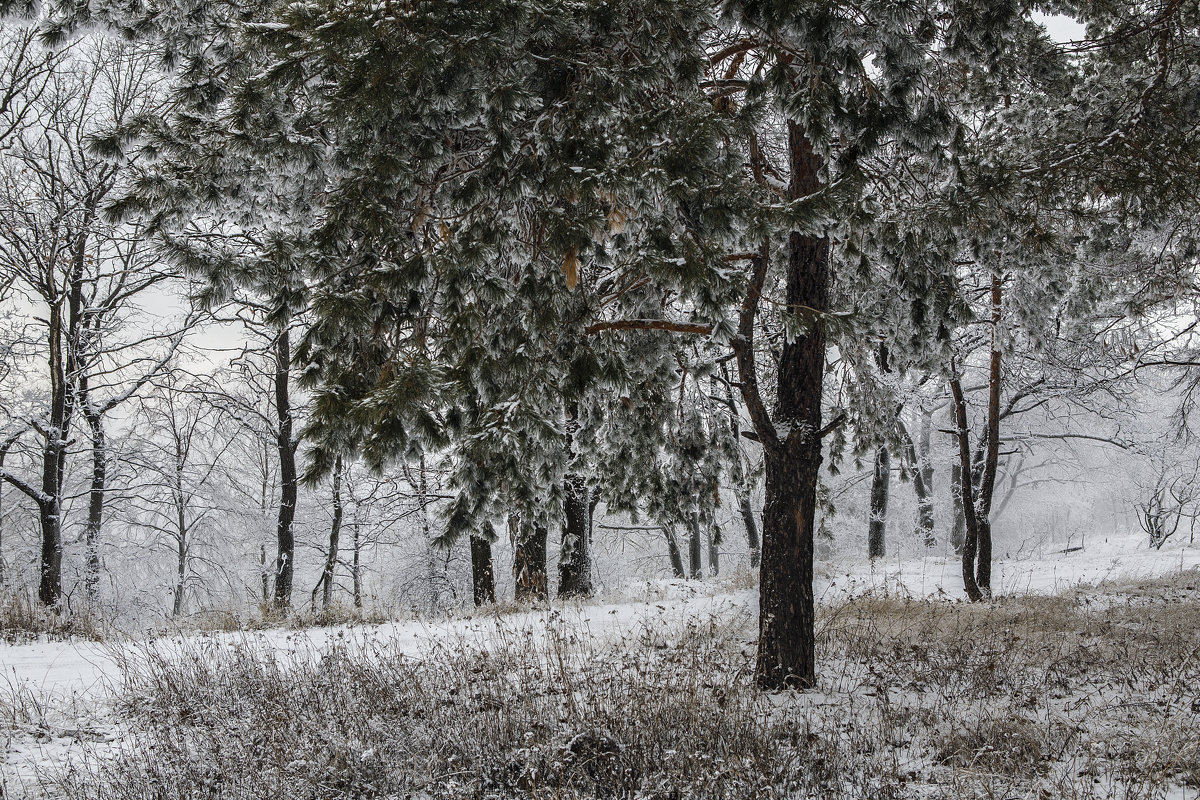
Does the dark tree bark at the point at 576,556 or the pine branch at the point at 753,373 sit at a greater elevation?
the pine branch at the point at 753,373

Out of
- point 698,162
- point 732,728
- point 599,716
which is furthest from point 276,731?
point 698,162

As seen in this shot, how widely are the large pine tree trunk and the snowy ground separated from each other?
120cm

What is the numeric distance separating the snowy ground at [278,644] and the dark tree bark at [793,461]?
3.94 ft

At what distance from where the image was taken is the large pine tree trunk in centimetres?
539

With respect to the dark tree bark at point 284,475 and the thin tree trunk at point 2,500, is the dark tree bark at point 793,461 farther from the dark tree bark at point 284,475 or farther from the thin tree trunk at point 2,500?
the thin tree trunk at point 2,500

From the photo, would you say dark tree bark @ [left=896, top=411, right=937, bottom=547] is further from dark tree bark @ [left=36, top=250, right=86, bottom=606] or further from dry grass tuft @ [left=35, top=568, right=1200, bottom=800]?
dark tree bark @ [left=36, top=250, right=86, bottom=606]

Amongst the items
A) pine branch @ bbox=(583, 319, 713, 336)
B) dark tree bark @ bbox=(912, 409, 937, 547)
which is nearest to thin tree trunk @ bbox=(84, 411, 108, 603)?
pine branch @ bbox=(583, 319, 713, 336)

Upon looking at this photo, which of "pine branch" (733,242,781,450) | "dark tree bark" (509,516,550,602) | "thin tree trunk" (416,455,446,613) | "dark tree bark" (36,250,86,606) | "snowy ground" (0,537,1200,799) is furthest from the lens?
"thin tree trunk" (416,455,446,613)

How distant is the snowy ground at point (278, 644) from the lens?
15.5ft

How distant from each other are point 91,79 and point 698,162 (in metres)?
13.5

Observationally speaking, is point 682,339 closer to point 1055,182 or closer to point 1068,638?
point 1055,182

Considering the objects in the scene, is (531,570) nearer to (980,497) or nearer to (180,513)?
(980,497)

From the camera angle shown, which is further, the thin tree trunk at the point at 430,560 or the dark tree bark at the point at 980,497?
the thin tree trunk at the point at 430,560

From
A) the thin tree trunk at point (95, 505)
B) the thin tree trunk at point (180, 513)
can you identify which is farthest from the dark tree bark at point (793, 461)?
the thin tree trunk at point (180, 513)
